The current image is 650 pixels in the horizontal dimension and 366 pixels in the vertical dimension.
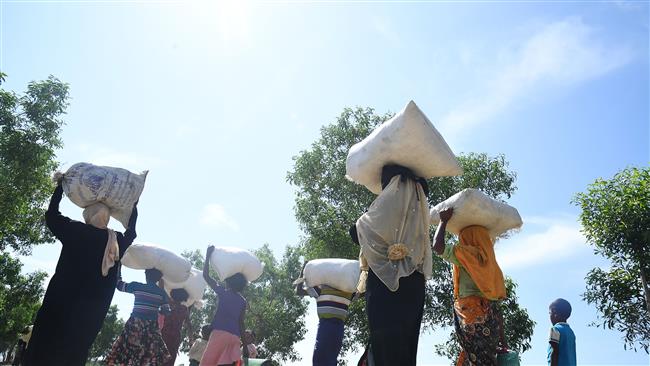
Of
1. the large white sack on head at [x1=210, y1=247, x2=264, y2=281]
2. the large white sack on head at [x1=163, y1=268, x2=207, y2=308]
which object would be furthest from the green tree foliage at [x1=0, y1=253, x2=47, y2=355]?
the large white sack on head at [x1=210, y1=247, x2=264, y2=281]

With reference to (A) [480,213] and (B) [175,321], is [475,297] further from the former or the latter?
(B) [175,321]

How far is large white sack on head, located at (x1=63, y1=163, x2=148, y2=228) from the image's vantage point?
4.12 meters

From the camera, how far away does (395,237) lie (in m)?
3.17

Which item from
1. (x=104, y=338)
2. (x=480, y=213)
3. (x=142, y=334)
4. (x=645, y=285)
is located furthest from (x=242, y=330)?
(x=104, y=338)

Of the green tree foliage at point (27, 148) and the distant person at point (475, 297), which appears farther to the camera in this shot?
the green tree foliage at point (27, 148)

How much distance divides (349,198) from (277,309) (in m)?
11.7

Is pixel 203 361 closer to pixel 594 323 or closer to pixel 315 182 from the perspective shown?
pixel 315 182

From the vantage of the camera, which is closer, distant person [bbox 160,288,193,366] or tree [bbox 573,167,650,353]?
distant person [bbox 160,288,193,366]

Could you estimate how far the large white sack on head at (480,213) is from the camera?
15.4ft

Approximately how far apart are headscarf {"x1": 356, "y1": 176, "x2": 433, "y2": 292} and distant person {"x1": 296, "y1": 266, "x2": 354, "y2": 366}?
272 centimetres

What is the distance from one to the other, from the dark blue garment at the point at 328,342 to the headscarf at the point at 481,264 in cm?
185

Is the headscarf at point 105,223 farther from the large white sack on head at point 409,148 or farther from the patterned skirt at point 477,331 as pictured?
the patterned skirt at point 477,331

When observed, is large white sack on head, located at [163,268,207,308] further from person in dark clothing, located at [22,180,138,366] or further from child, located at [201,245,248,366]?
person in dark clothing, located at [22,180,138,366]

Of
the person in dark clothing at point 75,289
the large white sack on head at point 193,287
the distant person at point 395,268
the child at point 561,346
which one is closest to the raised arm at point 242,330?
the large white sack on head at point 193,287
